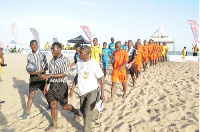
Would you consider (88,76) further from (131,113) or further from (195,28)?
(195,28)

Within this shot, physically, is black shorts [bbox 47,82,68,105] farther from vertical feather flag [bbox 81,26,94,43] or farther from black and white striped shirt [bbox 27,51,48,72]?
vertical feather flag [bbox 81,26,94,43]

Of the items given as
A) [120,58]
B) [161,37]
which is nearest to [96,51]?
[120,58]

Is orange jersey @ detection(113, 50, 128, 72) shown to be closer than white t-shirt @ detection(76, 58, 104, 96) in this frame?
No

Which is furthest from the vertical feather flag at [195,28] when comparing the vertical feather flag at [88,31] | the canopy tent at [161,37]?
the vertical feather flag at [88,31]

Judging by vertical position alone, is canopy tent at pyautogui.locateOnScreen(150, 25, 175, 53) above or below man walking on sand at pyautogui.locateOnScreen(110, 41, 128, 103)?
above

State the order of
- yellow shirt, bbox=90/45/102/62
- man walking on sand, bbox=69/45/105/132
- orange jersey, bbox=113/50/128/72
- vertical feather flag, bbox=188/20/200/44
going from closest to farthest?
man walking on sand, bbox=69/45/105/132 < orange jersey, bbox=113/50/128/72 < yellow shirt, bbox=90/45/102/62 < vertical feather flag, bbox=188/20/200/44

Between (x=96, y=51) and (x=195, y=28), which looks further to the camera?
(x=195, y=28)

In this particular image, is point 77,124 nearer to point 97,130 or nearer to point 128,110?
point 97,130

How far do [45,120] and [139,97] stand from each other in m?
2.91

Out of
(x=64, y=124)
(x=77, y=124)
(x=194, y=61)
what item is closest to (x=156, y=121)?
(x=77, y=124)

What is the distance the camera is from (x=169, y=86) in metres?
7.59

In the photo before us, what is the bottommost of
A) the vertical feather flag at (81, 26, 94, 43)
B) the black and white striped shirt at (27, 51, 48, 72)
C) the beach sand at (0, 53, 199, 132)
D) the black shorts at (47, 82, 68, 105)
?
the beach sand at (0, 53, 199, 132)

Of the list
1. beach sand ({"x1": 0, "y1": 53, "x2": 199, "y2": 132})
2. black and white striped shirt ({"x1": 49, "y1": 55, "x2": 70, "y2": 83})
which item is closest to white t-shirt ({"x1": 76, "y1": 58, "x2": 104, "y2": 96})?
black and white striped shirt ({"x1": 49, "y1": 55, "x2": 70, "y2": 83})

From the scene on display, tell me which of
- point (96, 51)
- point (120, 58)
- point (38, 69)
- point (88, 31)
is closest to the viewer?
point (38, 69)
